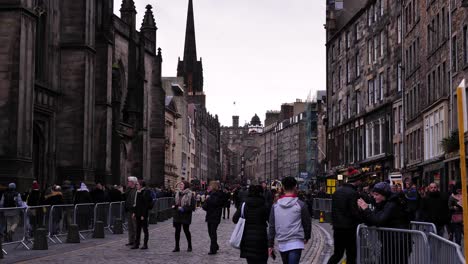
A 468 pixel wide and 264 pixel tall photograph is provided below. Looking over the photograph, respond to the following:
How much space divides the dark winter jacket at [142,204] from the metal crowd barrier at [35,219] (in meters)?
2.78

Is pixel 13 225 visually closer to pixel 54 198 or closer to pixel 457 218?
pixel 54 198

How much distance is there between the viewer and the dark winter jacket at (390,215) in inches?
412

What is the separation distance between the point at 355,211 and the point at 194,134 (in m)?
118

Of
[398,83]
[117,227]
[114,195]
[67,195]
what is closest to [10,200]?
[67,195]

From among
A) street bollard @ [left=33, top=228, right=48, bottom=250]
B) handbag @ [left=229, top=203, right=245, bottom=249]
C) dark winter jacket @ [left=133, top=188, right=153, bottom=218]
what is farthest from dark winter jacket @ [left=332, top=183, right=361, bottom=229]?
street bollard @ [left=33, top=228, right=48, bottom=250]

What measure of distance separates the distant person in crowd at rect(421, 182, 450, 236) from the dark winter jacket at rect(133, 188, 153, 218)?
22.4 ft

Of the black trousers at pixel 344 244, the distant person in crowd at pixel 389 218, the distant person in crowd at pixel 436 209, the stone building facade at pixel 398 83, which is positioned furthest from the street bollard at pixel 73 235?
the stone building facade at pixel 398 83

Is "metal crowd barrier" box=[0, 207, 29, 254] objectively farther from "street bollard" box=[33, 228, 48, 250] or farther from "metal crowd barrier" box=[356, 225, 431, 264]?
"metal crowd barrier" box=[356, 225, 431, 264]

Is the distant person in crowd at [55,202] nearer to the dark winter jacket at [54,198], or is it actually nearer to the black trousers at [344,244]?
the dark winter jacket at [54,198]

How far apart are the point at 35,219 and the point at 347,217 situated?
11781 millimetres

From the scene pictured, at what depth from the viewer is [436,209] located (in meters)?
20.0

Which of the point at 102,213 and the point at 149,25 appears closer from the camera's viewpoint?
the point at 102,213

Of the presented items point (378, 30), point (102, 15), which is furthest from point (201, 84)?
point (102, 15)

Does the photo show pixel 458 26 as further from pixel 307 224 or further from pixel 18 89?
pixel 307 224
